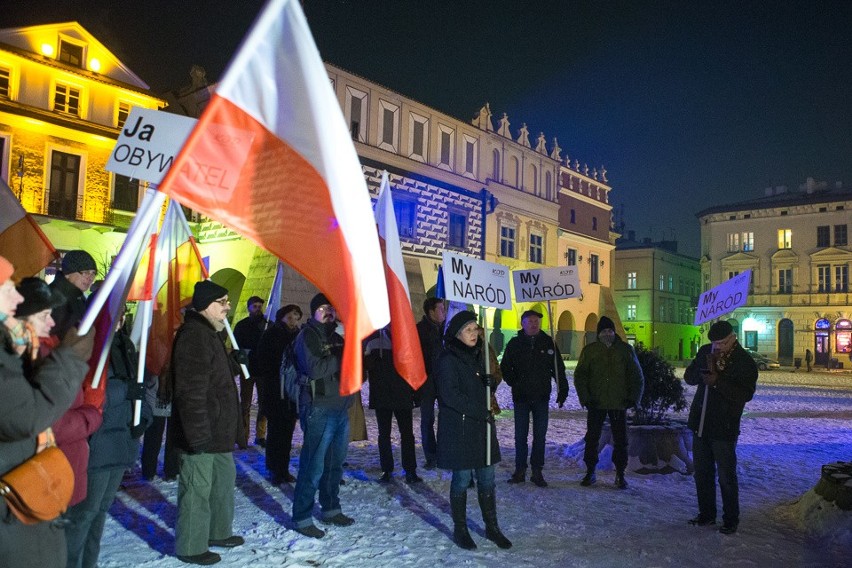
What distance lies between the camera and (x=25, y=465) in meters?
2.67

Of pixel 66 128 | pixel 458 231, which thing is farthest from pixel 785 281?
pixel 66 128

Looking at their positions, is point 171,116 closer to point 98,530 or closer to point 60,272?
point 60,272

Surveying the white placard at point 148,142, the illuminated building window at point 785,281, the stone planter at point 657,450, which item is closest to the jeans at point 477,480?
the stone planter at point 657,450

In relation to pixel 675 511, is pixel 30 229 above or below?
above

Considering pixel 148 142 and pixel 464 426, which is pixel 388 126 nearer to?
pixel 148 142

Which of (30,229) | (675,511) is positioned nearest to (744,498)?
(675,511)

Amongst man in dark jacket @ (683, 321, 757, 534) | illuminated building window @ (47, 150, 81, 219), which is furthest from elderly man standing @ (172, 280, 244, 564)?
A: illuminated building window @ (47, 150, 81, 219)

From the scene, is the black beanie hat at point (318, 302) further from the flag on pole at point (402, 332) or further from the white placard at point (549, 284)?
the white placard at point (549, 284)

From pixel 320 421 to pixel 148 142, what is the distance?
122 inches

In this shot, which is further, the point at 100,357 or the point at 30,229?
the point at 30,229

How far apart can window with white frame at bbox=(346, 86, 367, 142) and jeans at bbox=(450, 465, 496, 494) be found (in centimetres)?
2282

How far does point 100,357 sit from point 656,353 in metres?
8.02

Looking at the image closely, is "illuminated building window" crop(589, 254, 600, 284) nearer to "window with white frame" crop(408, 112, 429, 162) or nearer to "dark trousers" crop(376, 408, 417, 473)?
"window with white frame" crop(408, 112, 429, 162)

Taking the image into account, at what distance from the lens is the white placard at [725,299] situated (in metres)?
8.27
